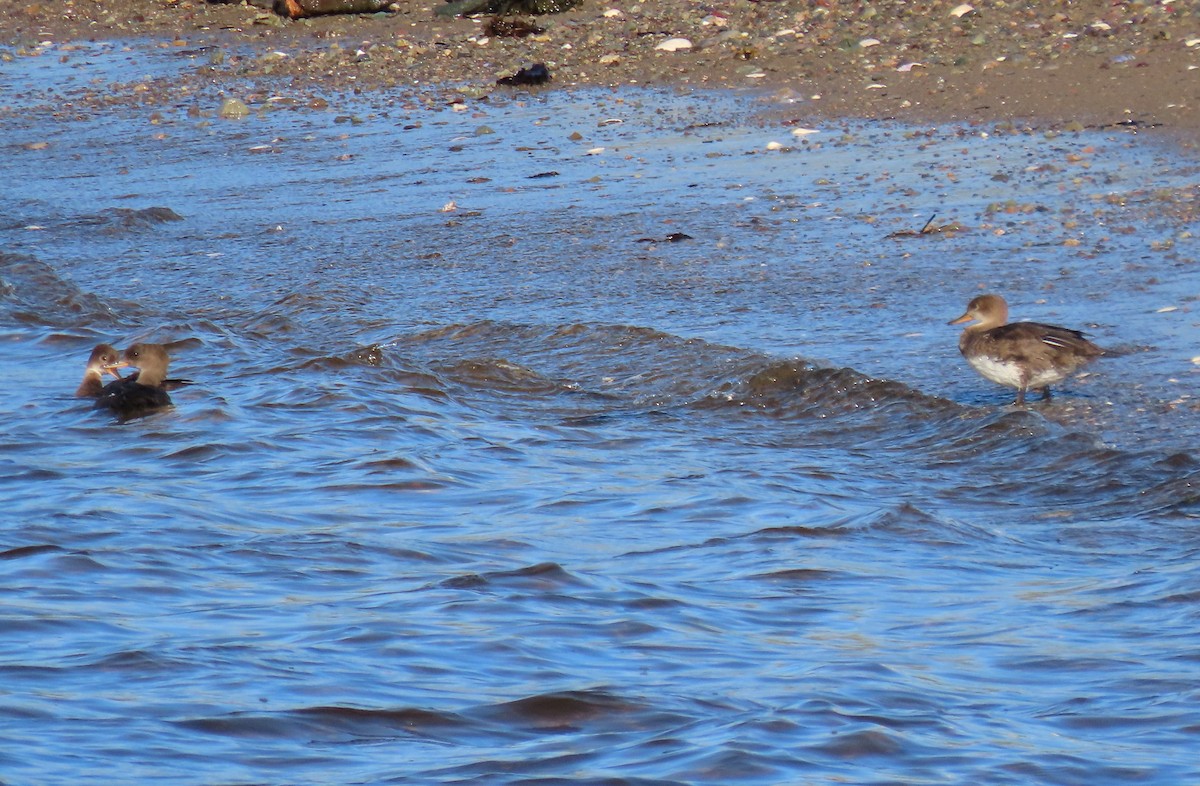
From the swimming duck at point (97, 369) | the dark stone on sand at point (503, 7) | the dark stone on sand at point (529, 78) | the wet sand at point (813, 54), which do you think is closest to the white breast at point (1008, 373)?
the swimming duck at point (97, 369)

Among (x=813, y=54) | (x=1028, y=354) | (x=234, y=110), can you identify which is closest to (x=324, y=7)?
(x=234, y=110)

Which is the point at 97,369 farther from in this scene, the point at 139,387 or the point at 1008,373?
the point at 1008,373

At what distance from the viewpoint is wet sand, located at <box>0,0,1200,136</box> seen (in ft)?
39.8

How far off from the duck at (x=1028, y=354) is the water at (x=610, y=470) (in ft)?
0.54

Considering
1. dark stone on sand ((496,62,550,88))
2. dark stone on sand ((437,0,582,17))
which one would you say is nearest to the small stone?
dark stone on sand ((496,62,550,88))

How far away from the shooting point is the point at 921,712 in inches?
175

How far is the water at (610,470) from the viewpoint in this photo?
4438mm

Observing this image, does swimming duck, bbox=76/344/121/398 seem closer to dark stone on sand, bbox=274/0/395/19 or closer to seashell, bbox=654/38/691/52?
seashell, bbox=654/38/691/52

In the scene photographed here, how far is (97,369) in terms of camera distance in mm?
8680

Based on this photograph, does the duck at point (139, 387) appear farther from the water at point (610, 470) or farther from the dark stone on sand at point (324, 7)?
the dark stone on sand at point (324, 7)

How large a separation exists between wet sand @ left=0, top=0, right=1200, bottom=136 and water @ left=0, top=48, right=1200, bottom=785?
2.28ft

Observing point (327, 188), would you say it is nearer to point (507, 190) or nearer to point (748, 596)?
point (507, 190)

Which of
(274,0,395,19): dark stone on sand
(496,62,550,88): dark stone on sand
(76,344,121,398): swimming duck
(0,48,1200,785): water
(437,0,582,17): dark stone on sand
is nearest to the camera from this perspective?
(0,48,1200,785): water

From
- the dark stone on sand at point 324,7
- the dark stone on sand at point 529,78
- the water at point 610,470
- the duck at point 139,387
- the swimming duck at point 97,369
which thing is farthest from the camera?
the dark stone on sand at point 324,7
